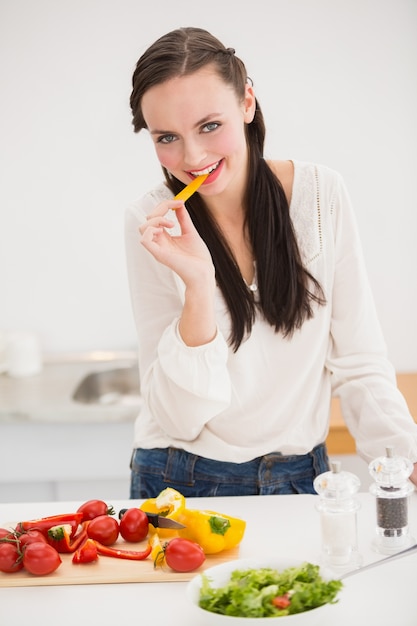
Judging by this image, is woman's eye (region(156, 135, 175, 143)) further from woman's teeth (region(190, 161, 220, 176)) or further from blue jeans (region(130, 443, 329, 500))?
blue jeans (region(130, 443, 329, 500))

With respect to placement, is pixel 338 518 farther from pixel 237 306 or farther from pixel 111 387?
pixel 111 387

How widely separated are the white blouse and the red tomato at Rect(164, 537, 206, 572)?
0.40 metres

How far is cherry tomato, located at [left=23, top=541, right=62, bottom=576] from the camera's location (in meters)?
1.34

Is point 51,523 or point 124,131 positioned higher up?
point 124,131

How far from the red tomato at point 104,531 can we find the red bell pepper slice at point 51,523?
4 centimetres

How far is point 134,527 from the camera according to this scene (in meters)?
1.47

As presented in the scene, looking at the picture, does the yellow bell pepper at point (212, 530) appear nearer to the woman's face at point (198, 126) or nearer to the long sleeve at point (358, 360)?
the long sleeve at point (358, 360)

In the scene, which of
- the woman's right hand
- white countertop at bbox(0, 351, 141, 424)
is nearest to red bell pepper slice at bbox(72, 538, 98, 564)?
the woman's right hand

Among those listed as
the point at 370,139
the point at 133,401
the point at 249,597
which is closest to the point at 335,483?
the point at 249,597

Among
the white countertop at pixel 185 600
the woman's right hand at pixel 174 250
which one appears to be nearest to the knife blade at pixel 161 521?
the white countertop at pixel 185 600

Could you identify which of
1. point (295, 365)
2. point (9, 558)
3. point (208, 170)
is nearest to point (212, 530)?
point (9, 558)

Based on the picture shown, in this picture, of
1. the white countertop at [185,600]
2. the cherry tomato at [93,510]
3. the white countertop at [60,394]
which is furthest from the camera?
the white countertop at [60,394]

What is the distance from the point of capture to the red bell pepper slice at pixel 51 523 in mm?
1472

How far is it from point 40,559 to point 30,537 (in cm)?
7
